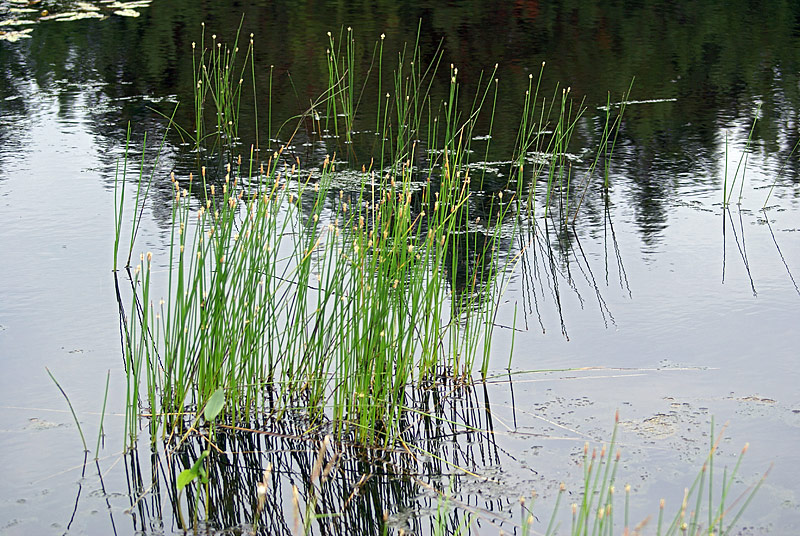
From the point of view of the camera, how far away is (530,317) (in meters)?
3.28

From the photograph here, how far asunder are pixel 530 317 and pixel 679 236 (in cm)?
108

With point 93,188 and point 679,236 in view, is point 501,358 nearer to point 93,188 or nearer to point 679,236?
point 679,236

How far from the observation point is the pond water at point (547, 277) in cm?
233

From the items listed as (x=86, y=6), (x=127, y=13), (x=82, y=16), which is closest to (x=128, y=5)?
(x=86, y=6)

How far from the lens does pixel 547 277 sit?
143 inches

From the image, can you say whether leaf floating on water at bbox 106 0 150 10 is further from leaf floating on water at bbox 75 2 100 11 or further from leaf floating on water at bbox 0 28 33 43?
leaf floating on water at bbox 0 28 33 43

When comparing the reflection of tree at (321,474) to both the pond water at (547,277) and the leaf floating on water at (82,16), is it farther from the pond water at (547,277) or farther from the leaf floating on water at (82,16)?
the leaf floating on water at (82,16)

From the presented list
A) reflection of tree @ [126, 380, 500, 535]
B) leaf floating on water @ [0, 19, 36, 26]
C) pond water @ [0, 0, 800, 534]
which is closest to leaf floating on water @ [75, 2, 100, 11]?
leaf floating on water @ [0, 19, 36, 26]

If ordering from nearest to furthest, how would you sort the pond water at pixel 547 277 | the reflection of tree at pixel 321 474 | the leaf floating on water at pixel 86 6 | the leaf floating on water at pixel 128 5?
1. the reflection of tree at pixel 321 474
2. the pond water at pixel 547 277
3. the leaf floating on water at pixel 86 6
4. the leaf floating on water at pixel 128 5

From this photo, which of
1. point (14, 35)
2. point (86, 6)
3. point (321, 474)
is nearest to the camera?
point (321, 474)

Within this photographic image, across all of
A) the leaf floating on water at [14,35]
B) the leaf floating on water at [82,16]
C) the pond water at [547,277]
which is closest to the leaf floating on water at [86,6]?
the leaf floating on water at [82,16]

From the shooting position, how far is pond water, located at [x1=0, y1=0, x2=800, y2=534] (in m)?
2.33

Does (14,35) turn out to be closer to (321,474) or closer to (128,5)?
(128,5)

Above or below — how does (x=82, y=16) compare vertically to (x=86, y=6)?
below
